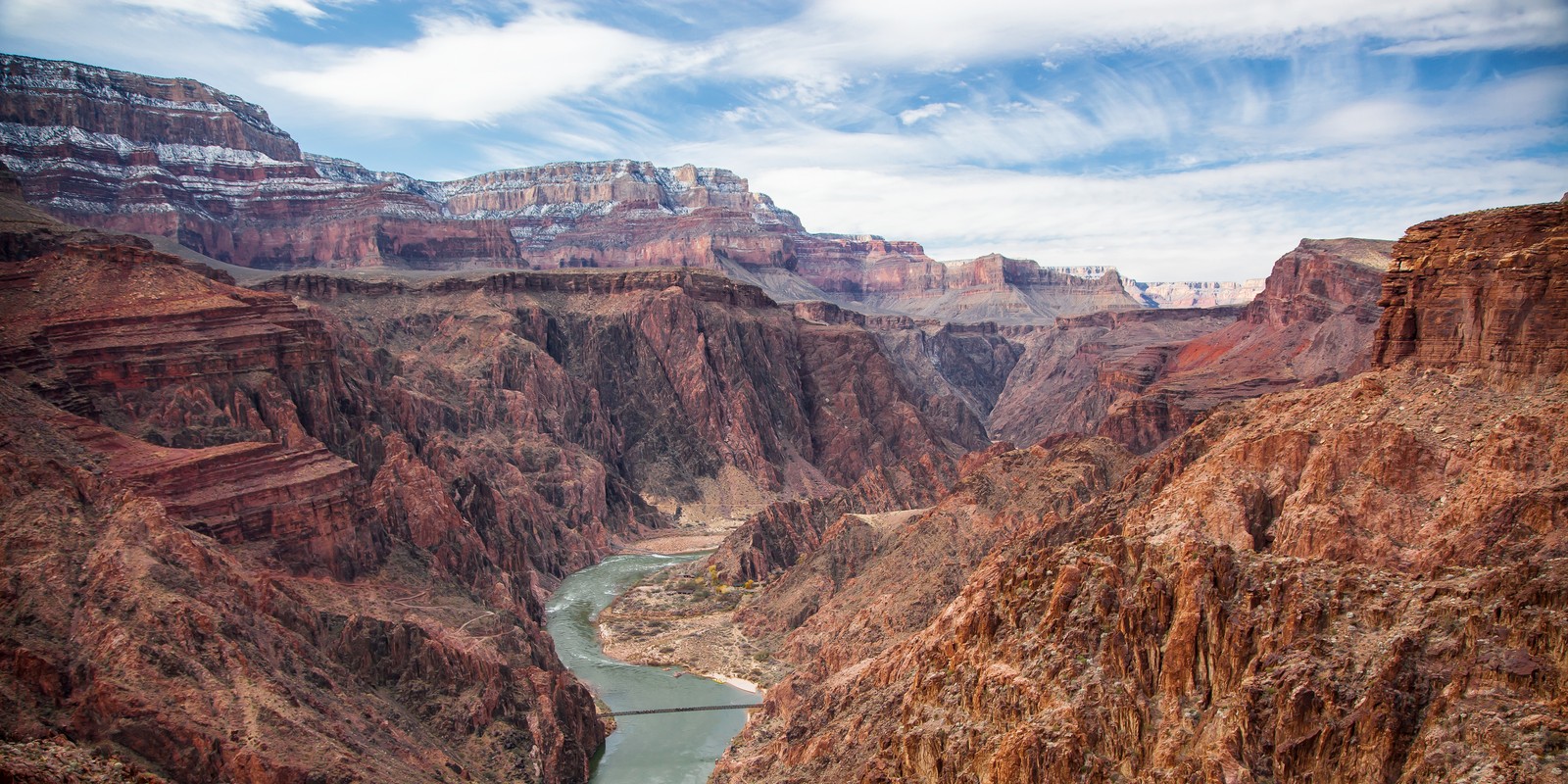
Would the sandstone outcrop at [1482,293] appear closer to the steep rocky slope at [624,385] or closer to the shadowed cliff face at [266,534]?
the shadowed cliff face at [266,534]

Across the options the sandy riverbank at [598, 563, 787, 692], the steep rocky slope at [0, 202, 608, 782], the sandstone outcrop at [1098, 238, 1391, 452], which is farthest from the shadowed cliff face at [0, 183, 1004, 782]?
the sandstone outcrop at [1098, 238, 1391, 452]

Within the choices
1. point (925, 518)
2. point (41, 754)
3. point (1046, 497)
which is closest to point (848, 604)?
point (925, 518)

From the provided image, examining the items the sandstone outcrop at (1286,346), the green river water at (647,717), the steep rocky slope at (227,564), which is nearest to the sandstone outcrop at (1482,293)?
the green river water at (647,717)

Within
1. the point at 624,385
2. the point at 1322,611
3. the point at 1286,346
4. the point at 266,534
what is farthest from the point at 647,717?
the point at 624,385

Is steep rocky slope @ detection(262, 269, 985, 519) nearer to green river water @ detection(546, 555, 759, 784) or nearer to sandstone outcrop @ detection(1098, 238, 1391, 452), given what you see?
sandstone outcrop @ detection(1098, 238, 1391, 452)

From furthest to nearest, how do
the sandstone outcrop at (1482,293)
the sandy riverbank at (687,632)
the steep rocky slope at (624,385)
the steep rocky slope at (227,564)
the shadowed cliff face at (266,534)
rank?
the steep rocky slope at (624,385)
the sandy riverbank at (687,632)
the shadowed cliff face at (266,534)
the steep rocky slope at (227,564)
the sandstone outcrop at (1482,293)

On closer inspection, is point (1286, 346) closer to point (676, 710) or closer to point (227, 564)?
point (676, 710)

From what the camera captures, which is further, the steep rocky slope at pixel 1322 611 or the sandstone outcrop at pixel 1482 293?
the sandstone outcrop at pixel 1482 293
